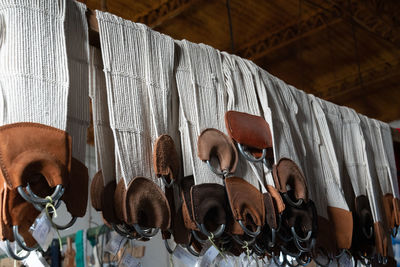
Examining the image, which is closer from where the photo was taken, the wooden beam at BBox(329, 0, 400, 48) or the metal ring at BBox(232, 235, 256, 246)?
the metal ring at BBox(232, 235, 256, 246)

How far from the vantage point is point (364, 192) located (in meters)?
2.27

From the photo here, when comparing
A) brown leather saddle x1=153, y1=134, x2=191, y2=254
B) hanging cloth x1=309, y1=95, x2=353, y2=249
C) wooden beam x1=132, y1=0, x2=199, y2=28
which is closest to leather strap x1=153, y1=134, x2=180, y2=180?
brown leather saddle x1=153, y1=134, x2=191, y2=254

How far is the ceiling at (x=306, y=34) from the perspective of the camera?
5.86 m

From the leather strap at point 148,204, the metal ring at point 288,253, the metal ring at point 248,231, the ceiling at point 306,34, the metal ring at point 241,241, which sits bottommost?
the metal ring at point 288,253

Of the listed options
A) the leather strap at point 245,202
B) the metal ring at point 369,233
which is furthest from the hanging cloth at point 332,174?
the leather strap at point 245,202

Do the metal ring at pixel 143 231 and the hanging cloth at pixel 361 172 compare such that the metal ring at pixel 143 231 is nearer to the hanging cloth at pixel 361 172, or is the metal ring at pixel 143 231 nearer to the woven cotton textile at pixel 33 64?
the woven cotton textile at pixel 33 64

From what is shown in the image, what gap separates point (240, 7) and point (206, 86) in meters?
4.25

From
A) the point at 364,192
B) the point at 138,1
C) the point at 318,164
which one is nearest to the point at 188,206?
the point at 318,164

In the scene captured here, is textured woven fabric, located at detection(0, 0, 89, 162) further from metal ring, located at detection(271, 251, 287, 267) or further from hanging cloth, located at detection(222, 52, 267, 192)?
metal ring, located at detection(271, 251, 287, 267)

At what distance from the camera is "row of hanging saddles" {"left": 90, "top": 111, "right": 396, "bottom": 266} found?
1.41 meters

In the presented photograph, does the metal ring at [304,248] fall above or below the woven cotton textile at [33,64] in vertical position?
below

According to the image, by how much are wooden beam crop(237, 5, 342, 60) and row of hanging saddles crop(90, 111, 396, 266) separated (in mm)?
4293

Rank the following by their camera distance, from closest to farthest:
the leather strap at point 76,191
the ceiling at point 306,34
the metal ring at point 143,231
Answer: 1. the leather strap at point 76,191
2. the metal ring at point 143,231
3. the ceiling at point 306,34

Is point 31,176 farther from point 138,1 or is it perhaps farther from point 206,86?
point 138,1
